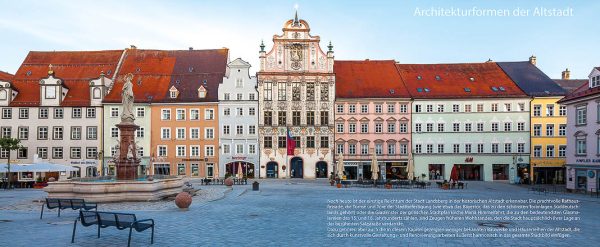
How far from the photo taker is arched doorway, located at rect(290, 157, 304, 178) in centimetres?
5719

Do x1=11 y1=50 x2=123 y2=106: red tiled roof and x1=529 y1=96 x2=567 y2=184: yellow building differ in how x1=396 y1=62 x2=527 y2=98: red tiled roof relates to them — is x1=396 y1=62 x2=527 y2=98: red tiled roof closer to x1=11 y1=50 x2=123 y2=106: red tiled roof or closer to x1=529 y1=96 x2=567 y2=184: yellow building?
x1=529 y1=96 x2=567 y2=184: yellow building

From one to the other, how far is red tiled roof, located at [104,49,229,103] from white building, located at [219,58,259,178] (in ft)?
6.27

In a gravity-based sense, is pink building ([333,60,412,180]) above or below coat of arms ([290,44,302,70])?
below

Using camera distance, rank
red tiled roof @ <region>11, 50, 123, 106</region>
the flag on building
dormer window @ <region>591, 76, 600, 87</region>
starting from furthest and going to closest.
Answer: red tiled roof @ <region>11, 50, 123, 106</region>, the flag on building, dormer window @ <region>591, 76, 600, 87</region>

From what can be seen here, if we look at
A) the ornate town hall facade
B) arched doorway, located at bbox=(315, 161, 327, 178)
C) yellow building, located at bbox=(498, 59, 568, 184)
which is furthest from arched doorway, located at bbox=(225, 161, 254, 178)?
yellow building, located at bbox=(498, 59, 568, 184)

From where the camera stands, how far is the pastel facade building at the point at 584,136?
121ft

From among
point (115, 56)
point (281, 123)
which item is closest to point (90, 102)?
point (115, 56)

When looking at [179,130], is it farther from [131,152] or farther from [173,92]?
[131,152]

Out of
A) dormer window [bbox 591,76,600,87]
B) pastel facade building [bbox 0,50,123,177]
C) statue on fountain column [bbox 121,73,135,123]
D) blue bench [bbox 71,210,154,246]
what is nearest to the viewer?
blue bench [bbox 71,210,154,246]

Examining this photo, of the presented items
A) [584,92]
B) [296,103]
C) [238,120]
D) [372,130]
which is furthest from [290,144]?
[584,92]

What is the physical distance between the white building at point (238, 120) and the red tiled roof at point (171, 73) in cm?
191

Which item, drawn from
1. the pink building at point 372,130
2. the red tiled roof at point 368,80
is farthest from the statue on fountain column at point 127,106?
the red tiled roof at point 368,80

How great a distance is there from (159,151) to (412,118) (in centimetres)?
2810

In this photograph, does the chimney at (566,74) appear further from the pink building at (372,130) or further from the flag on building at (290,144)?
the flag on building at (290,144)
